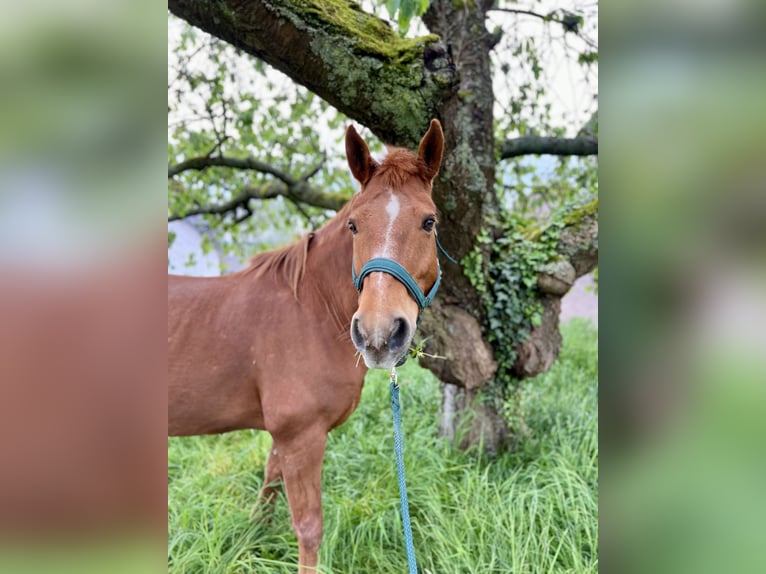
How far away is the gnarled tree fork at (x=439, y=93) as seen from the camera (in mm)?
2066

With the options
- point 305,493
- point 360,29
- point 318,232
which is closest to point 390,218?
point 318,232

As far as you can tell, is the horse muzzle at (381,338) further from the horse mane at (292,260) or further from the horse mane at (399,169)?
the horse mane at (292,260)

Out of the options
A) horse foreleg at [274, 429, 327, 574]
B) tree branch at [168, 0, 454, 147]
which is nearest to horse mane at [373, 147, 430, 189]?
tree branch at [168, 0, 454, 147]

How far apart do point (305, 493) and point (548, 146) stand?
3.19 m

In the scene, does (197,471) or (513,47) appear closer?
(197,471)

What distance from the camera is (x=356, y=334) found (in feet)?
4.94

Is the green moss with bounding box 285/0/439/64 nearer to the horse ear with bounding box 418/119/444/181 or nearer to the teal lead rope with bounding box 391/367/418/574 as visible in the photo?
the horse ear with bounding box 418/119/444/181

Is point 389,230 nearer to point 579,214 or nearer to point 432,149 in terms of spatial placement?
point 432,149

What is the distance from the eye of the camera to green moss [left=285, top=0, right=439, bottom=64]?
6.91ft

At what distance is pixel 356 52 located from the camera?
2205 millimetres
